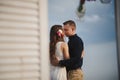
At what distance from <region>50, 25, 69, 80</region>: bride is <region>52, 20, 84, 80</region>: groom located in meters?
0.03

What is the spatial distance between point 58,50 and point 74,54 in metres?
0.12

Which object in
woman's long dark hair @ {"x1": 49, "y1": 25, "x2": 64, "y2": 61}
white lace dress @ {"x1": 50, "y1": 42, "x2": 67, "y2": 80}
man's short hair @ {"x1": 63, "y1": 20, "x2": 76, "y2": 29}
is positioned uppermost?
man's short hair @ {"x1": 63, "y1": 20, "x2": 76, "y2": 29}

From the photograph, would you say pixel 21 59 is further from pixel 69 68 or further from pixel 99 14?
pixel 99 14

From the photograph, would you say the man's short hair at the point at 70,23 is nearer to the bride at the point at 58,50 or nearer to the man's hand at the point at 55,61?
the bride at the point at 58,50

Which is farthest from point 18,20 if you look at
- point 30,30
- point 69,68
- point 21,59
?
point 69,68

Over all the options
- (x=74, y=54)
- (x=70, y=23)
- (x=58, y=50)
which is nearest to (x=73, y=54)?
(x=74, y=54)

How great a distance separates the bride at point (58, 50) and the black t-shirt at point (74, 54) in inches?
1.1

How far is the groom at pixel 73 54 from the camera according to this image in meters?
1.44

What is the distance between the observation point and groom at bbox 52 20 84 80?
1.44 meters

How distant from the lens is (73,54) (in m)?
1.47

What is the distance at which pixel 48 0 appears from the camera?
4.78 ft

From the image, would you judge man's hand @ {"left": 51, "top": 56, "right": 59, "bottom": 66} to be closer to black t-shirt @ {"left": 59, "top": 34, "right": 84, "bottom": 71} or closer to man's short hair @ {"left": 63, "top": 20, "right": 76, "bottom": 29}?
black t-shirt @ {"left": 59, "top": 34, "right": 84, "bottom": 71}

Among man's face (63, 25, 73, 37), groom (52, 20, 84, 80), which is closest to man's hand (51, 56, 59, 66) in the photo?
groom (52, 20, 84, 80)

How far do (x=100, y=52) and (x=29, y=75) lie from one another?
0.57 meters
